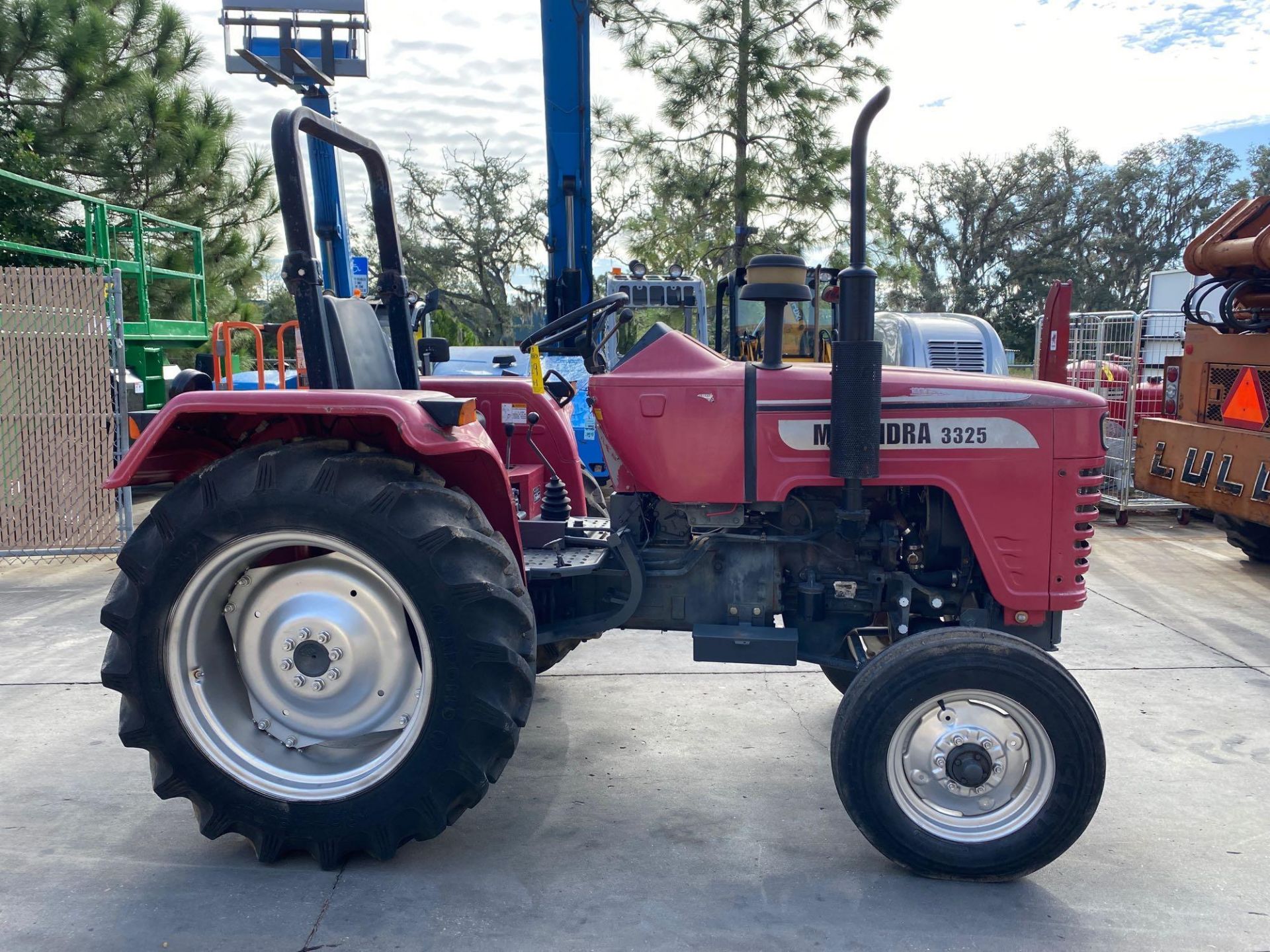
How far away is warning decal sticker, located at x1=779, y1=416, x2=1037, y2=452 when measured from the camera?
2902 millimetres

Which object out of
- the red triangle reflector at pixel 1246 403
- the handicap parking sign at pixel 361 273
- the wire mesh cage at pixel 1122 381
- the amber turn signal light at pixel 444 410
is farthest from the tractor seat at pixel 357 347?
the handicap parking sign at pixel 361 273

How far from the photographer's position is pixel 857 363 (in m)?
2.71

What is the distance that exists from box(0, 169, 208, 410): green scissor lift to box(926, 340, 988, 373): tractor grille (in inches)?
311

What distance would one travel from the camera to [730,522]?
120 inches

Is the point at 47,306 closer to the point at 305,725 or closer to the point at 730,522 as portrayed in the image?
the point at 305,725

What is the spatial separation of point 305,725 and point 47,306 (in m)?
5.39

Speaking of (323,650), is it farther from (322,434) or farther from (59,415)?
(59,415)

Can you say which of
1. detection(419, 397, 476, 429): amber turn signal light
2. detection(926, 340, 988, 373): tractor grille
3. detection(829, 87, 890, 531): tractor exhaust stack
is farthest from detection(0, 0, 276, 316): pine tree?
detection(829, 87, 890, 531): tractor exhaust stack

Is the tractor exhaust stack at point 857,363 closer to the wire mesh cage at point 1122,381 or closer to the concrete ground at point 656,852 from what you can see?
the concrete ground at point 656,852

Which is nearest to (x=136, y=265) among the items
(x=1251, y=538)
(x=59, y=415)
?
(x=59, y=415)

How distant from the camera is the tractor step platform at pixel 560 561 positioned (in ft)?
10.2

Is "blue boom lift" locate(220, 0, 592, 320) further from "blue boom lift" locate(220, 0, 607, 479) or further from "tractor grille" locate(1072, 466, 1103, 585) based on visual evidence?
"tractor grille" locate(1072, 466, 1103, 585)

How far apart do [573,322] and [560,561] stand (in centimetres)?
90

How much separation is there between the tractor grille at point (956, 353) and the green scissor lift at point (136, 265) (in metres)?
7.91
